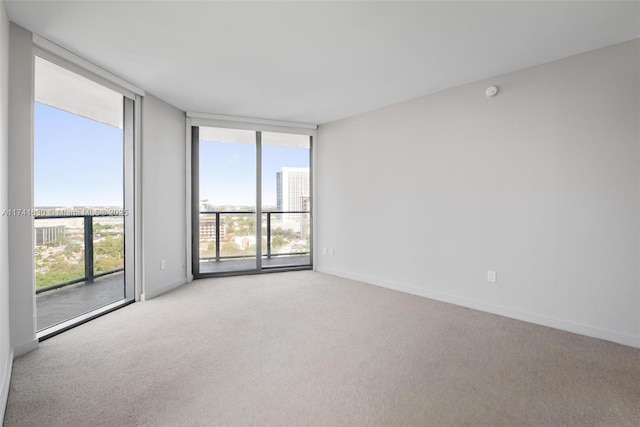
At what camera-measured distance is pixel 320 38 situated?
7.79 ft

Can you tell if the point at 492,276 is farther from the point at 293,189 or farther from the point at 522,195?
the point at 293,189

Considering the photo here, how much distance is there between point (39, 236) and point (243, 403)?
2836 millimetres

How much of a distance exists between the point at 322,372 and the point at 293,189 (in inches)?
137

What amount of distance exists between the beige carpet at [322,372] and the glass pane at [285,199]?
2.08m

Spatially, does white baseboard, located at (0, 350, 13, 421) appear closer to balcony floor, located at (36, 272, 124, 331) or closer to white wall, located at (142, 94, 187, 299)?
balcony floor, located at (36, 272, 124, 331)

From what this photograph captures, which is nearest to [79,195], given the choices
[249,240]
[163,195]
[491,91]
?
[163,195]

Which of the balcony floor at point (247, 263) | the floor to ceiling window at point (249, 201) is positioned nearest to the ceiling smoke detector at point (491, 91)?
the floor to ceiling window at point (249, 201)

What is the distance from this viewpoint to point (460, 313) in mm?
3133

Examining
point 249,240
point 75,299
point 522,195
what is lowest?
point 75,299

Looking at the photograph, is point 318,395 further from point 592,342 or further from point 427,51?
point 427,51

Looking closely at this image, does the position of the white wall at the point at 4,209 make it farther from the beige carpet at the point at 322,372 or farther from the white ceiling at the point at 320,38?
the white ceiling at the point at 320,38

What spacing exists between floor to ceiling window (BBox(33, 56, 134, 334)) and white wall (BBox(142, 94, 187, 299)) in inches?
7.2

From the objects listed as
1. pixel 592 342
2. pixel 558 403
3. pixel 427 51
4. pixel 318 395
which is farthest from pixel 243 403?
pixel 427 51

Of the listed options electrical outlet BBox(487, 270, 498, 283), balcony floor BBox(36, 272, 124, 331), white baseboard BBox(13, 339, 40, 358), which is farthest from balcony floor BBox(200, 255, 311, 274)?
electrical outlet BBox(487, 270, 498, 283)
